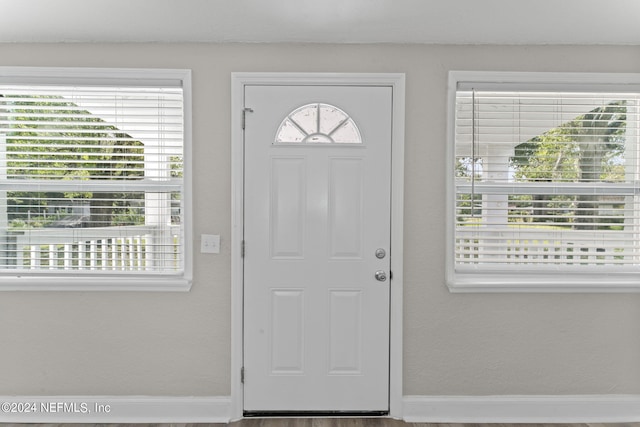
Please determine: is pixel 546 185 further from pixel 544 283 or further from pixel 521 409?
pixel 521 409

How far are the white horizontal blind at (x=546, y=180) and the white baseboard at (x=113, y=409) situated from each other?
70.0 inches

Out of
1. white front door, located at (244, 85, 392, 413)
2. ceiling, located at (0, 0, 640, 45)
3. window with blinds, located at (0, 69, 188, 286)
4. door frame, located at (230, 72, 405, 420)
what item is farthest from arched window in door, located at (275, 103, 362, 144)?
window with blinds, located at (0, 69, 188, 286)

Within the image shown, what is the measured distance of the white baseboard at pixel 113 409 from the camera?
2.71 m

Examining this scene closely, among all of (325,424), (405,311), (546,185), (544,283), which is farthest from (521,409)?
(546,185)

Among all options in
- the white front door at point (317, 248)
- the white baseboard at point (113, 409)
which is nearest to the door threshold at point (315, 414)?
the white front door at point (317, 248)

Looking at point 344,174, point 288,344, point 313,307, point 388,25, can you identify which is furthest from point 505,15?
point 288,344

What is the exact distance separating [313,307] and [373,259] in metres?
0.47

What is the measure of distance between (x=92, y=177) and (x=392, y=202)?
6.02 feet

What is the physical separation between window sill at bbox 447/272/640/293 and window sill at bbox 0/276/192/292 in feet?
5.52

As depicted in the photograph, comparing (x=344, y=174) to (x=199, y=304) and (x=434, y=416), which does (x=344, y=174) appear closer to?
(x=199, y=304)

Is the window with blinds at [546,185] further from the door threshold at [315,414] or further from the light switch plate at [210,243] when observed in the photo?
the light switch plate at [210,243]

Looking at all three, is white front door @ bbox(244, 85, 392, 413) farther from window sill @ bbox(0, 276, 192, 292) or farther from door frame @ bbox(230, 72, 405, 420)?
window sill @ bbox(0, 276, 192, 292)

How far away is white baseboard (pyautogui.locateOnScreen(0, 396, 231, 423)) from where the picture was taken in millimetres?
2711

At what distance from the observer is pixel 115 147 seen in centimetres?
274
